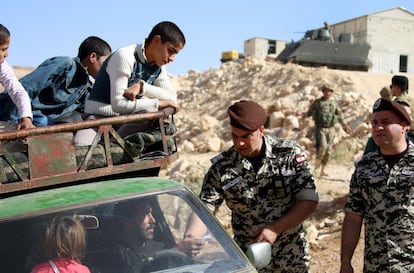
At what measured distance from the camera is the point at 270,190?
3.50 metres

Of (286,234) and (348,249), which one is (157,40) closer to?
(286,234)

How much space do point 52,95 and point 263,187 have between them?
1.61 meters

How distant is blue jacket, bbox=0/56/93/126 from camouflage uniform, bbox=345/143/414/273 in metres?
1.99

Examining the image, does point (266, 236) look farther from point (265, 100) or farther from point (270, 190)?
point (265, 100)

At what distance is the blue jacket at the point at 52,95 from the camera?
384 cm

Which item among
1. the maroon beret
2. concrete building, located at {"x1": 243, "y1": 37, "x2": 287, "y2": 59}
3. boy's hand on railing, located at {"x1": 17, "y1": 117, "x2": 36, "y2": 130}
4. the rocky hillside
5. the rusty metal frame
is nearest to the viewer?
the rusty metal frame

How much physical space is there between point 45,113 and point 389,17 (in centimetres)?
3397

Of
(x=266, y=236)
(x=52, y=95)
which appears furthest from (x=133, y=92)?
(x=266, y=236)

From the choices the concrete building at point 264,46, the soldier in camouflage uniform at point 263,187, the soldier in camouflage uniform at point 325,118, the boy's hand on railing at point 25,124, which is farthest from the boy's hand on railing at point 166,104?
the concrete building at point 264,46

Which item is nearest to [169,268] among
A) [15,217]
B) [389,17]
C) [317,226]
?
[15,217]

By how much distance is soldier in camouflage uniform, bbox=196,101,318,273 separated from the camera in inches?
131

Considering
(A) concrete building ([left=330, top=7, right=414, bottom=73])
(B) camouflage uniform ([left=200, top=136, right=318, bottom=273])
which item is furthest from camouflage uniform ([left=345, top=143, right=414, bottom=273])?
(A) concrete building ([left=330, top=7, right=414, bottom=73])

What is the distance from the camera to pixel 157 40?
11.6 feet

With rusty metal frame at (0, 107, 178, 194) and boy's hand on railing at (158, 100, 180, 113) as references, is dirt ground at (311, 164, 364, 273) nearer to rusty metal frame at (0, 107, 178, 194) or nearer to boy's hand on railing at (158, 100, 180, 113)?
boy's hand on railing at (158, 100, 180, 113)
